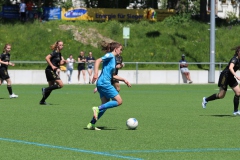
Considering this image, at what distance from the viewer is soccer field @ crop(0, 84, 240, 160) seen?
407 inches

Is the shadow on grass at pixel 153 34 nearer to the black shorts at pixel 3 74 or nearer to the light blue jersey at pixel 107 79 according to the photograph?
the black shorts at pixel 3 74

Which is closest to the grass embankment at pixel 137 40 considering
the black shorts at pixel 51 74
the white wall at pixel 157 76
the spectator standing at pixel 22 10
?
the spectator standing at pixel 22 10

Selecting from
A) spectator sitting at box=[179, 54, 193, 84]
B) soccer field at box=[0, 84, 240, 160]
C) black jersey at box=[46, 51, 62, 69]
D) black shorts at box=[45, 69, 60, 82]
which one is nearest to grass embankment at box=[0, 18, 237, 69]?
spectator sitting at box=[179, 54, 193, 84]

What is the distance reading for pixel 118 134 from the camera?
13.0m

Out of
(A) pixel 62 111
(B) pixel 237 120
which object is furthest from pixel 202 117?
(A) pixel 62 111

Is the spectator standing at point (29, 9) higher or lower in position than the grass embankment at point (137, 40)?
higher

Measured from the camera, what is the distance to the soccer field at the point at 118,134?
10344 mm

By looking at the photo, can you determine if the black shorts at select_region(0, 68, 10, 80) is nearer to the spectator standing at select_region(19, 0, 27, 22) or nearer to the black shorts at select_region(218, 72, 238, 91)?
the black shorts at select_region(218, 72, 238, 91)

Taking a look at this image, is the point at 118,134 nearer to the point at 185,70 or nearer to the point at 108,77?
the point at 108,77

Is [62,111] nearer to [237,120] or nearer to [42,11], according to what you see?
[237,120]

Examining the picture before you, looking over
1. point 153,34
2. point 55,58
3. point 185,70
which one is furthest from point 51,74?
point 153,34

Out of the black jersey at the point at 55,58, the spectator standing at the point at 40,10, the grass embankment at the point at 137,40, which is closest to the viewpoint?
the black jersey at the point at 55,58

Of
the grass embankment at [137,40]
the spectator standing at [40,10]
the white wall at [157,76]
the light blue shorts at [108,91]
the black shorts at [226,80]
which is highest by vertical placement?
the spectator standing at [40,10]

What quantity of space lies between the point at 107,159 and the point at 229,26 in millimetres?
44481
